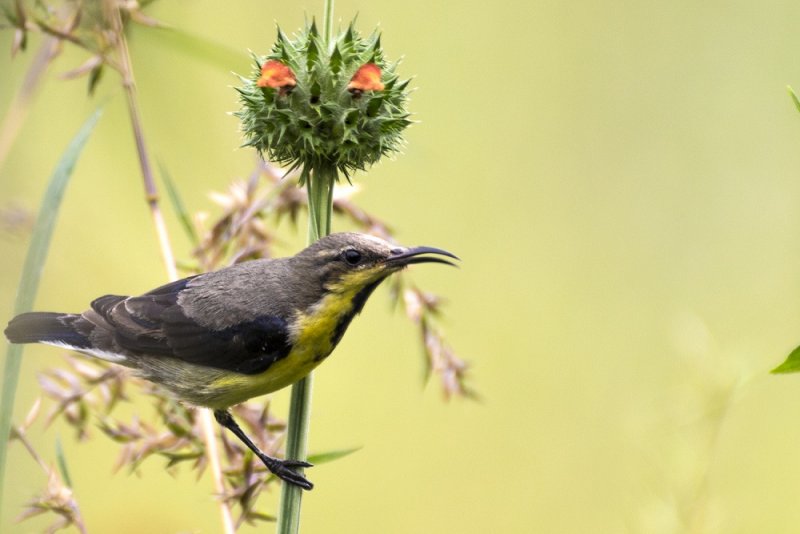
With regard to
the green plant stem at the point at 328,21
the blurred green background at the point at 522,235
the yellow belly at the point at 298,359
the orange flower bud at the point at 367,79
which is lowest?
the yellow belly at the point at 298,359

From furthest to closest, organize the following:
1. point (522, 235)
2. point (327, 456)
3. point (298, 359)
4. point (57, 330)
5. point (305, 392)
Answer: point (522, 235) < point (57, 330) < point (298, 359) < point (305, 392) < point (327, 456)

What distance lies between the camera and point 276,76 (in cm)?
246

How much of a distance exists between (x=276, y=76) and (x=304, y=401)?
2.89 feet

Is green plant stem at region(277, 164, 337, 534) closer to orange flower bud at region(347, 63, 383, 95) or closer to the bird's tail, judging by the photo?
orange flower bud at region(347, 63, 383, 95)

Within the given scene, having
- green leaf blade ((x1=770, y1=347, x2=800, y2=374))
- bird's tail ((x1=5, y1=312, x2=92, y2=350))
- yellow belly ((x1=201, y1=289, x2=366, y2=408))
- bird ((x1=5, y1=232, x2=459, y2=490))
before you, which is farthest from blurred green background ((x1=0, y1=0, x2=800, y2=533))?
green leaf blade ((x1=770, y1=347, x2=800, y2=374))

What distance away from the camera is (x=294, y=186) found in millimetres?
3277

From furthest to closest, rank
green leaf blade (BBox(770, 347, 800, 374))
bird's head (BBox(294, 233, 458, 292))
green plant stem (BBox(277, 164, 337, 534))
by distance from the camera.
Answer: bird's head (BBox(294, 233, 458, 292)) → green plant stem (BBox(277, 164, 337, 534)) → green leaf blade (BBox(770, 347, 800, 374))

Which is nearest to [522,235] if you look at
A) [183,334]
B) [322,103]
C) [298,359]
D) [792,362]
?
[183,334]

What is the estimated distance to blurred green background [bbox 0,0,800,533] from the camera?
461 centimetres

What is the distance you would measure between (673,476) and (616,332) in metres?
3.97

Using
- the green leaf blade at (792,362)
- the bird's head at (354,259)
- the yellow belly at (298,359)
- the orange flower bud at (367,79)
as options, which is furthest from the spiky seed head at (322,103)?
the green leaf blade at (792,362)

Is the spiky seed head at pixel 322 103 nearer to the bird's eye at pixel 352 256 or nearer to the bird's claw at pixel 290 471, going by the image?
A: the bird's eye at pixel 352 256

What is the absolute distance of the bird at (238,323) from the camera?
2867 millimetres

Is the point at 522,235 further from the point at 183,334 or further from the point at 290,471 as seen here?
the point at 290,471
